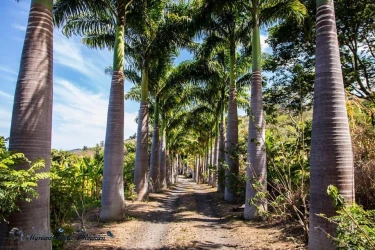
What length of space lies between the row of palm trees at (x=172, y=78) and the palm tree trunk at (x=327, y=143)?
2cm

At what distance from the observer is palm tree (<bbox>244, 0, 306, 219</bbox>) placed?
973cm

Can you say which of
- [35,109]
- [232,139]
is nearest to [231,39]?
[232,139]

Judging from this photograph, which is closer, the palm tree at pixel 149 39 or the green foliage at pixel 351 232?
the green foliage at pixel 351 232

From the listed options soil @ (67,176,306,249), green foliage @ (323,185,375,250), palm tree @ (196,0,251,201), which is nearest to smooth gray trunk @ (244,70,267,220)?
soil @ (67,176,306,249)

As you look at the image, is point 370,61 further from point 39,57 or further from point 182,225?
point 39,57

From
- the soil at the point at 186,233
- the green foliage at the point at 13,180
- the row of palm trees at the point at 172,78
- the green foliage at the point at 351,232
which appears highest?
the row of palm trees at the point at 172,78

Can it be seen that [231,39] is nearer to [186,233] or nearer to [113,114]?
[113,114]

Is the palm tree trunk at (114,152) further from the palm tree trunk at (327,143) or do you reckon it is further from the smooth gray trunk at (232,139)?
the palm tree trunk at (327,143)

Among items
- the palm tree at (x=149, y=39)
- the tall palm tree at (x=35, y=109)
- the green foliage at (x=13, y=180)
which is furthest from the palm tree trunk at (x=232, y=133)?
the green foliage at (x=13, y=180)

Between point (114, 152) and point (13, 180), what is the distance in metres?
5.92

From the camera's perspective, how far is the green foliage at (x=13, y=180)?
153 inches

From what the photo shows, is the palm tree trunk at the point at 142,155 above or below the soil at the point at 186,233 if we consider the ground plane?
above

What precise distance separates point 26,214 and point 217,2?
9719mm

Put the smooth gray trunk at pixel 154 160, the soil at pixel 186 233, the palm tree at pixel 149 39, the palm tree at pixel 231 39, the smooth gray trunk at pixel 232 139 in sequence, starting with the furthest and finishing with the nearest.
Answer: the smooth gray trunk at pixel 154 160, the smooth gray trunk at pixel 232 139, the palm tree at pixel 231 39, the palm tree at pixel 149 39, the soil at pixel 186 233
